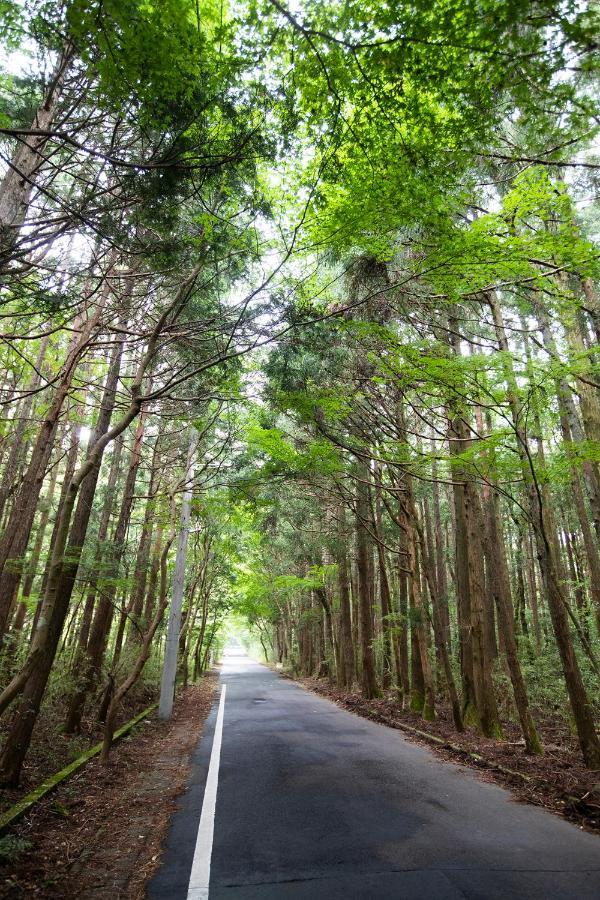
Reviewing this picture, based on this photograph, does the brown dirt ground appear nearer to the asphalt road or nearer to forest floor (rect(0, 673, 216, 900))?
forest floor (rect(0, 673, 216, 900))

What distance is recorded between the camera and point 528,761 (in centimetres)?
755

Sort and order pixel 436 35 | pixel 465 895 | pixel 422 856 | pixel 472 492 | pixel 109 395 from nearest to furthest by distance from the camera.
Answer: pixel 465 895
pixel 436 35
pixel 422 856
pixel 109 395
pixel 472 492

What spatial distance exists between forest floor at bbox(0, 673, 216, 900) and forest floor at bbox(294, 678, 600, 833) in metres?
4.50

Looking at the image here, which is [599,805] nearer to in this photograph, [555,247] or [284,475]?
[555,247]

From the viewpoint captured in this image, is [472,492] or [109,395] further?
[472,492]

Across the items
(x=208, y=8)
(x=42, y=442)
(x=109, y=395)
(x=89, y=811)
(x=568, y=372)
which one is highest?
(x=208, y=8)

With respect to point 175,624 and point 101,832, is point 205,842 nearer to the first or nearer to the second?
point 101,832

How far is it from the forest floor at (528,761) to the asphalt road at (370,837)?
34cm

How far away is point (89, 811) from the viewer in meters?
5.50

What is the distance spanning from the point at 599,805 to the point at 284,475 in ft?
29.3

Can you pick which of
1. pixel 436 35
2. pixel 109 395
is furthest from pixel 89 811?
pixel 436 35

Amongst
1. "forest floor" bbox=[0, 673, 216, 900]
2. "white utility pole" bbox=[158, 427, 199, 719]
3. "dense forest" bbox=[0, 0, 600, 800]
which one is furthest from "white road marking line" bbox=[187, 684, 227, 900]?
"white utility pole" bbox=[158, 427, 199, 719]

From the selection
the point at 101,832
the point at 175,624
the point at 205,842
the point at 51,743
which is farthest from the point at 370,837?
the point at 175,624

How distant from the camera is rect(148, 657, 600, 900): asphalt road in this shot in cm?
362
